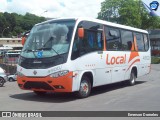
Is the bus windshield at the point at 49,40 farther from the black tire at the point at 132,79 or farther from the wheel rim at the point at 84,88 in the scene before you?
the black tire at the point at 132,79

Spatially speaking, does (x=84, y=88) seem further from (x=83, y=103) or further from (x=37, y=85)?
(x=37, y=85)

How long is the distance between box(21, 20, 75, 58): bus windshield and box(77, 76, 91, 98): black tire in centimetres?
158

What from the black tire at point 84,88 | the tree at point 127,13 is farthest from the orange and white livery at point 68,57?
the tree at point 127,13

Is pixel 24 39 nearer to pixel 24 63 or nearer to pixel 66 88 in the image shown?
pixel 24 63

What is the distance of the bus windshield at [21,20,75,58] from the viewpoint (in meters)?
12.4

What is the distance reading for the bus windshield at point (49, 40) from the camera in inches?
489

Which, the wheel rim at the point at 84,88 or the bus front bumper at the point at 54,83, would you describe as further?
the wheel rim at the point at 84,88

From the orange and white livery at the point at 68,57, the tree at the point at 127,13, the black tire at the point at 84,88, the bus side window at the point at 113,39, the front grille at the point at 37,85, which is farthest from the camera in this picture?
the tree at the point at 127,13

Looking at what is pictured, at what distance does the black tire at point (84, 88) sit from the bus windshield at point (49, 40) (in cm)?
158

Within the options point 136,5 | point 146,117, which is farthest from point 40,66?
point 136,5

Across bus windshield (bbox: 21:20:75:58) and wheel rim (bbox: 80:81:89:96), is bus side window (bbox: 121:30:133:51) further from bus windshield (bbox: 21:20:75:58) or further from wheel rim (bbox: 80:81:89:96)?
bus windshield (bbox: 21:20:75:58)

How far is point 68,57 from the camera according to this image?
1225 cm

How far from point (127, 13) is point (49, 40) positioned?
71.9 meters

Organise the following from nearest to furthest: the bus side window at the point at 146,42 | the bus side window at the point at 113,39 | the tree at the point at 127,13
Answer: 1. the bus side window at the point at 113,39
2. the bus side window at the point at 146,42
3. the tree at the point at 127,13
